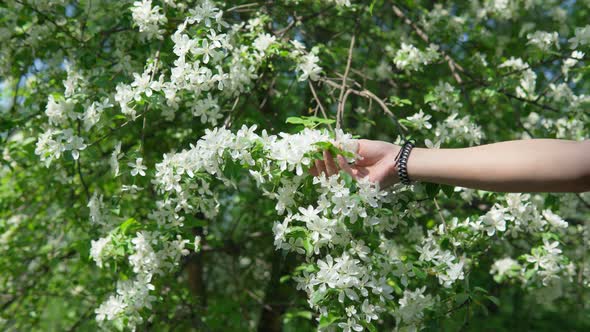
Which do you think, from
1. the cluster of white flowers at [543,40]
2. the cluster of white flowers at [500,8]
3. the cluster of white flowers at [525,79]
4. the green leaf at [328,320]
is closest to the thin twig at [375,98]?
the green leaf at [328,320]

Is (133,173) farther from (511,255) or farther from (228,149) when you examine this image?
(511,255)

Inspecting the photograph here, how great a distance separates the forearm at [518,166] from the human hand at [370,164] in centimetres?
13

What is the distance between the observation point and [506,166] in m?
1.70

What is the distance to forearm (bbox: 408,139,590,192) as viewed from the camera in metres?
1.66

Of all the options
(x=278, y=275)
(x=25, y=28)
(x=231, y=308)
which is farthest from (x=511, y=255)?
(x=25, y=28)

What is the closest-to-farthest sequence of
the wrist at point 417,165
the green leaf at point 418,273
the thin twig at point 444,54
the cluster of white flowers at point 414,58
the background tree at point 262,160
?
the wrist at point 417,165 < the background tree at point 262,160 < the green leaf at point 418,273 < the cluster of white flowers at point 414,58 < the thin twig at point 444,54

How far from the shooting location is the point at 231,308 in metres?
3.39

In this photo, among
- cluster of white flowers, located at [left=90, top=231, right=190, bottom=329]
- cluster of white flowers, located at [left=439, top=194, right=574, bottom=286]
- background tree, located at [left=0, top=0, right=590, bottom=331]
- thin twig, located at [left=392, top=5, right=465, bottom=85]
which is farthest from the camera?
thin twig, located at [left=392, top=5, right=465, bottom=85]

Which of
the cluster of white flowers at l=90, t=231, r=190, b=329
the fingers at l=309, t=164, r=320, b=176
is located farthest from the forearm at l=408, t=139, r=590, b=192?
the cluster of white flowers at l=90, t=231, r=190, b=329

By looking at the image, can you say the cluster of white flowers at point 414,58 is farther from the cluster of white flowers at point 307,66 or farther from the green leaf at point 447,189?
the green leaf at point 447,189

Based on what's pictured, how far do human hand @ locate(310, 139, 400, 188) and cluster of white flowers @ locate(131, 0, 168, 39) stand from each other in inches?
42.2

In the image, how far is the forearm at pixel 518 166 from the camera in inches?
65.2

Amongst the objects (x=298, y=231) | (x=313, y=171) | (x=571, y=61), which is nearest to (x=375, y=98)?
(x=313, y=171)

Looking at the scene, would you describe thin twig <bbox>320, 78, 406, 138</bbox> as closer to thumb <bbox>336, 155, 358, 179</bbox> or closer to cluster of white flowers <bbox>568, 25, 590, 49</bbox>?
thumb <bbox>336, 155, 358, 179</bbox>
